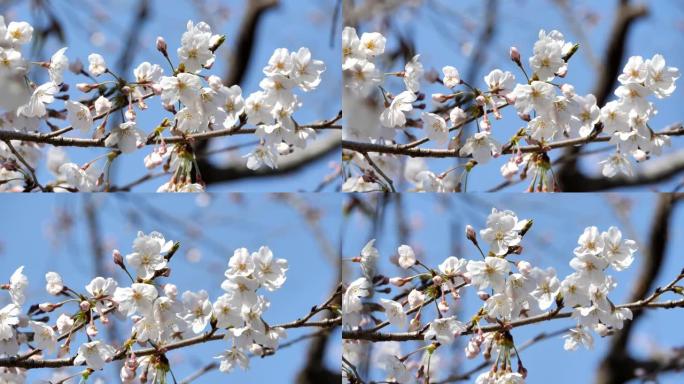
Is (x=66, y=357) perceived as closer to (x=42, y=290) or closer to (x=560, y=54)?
(x=42, y=290)

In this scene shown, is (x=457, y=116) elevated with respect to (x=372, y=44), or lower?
lower

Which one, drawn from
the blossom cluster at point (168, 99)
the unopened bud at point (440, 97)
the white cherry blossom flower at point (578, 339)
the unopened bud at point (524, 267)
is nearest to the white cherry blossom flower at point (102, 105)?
the blossom cluster at point (168, 99)

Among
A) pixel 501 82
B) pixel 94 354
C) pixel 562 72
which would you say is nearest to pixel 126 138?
pixel 94 354

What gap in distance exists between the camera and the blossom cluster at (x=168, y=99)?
155 cm

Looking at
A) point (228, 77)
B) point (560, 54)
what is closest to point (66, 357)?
point (228, 77)

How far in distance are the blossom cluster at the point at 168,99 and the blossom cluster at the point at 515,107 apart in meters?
0.16

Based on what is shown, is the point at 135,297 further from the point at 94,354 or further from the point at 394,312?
the point at 394,312

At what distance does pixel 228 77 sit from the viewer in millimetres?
1749

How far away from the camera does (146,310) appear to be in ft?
5.10

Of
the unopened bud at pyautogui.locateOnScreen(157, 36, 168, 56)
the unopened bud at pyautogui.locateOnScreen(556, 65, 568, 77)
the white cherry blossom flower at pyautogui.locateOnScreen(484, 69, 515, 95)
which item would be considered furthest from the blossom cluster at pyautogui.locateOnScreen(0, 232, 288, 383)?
the unopened bud at pyautogui.locateOnScreen(556, 65, 568, 77)

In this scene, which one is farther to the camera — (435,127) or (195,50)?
Answer: (435,127)

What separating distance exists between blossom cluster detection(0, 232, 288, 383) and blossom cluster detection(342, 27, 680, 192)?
1.16 ft

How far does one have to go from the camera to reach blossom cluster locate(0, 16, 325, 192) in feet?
5.08

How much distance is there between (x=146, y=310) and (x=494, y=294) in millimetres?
704
